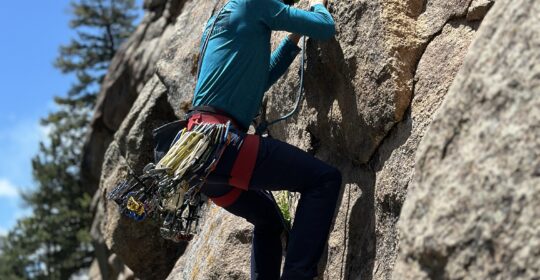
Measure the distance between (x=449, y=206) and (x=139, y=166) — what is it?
26.1 ft

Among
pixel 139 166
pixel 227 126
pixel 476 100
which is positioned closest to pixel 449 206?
pixel 476 100

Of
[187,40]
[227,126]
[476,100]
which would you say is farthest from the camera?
[187,40]

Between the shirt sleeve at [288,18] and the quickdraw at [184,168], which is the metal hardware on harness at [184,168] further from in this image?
the shirt sleeve at [288,18]

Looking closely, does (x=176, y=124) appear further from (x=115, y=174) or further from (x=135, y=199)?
(x=115, y=174)

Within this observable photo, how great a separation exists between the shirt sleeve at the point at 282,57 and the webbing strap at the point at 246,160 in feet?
3.73

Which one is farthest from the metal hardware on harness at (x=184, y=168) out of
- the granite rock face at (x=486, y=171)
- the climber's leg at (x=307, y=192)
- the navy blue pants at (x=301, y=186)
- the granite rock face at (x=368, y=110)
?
the granite rock face at (x=486, y=171)

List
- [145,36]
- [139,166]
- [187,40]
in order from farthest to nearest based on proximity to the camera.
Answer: [145,36], [139,166], [187,40]

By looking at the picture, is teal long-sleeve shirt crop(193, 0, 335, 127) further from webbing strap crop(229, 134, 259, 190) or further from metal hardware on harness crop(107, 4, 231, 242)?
webbing strap crop(229, 134, 259, 190)

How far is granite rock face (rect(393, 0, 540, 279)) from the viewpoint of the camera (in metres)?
2.56

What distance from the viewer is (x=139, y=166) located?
1027 cm

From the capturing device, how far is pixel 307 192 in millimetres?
4734

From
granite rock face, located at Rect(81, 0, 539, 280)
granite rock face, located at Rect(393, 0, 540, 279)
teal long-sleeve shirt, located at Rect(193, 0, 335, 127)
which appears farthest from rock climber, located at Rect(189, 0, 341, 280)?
granite rock face, located at Rect(393, 0, 540, 279)

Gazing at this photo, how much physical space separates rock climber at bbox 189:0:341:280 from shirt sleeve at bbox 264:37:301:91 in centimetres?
43

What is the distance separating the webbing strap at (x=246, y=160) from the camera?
4684 mm
